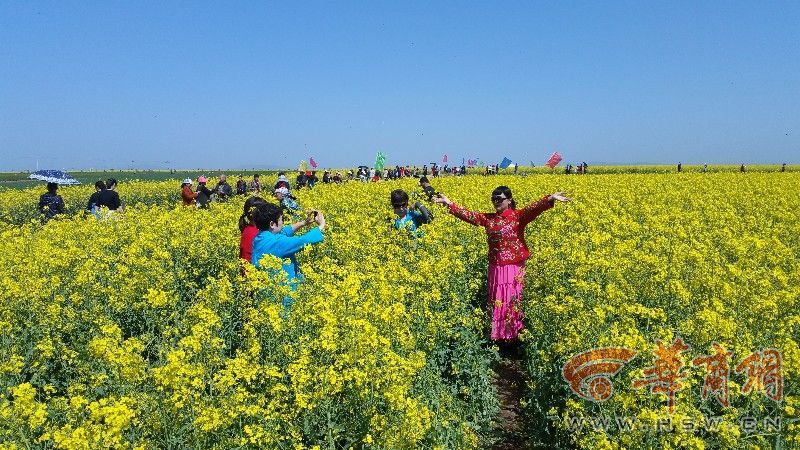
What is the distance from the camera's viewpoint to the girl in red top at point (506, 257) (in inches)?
271

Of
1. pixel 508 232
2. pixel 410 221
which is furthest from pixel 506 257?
pixel 410 221

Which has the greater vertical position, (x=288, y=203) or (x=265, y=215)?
(x=265, y=215)

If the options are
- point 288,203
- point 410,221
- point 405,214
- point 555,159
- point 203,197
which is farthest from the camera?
point 555,159

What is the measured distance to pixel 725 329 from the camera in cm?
420

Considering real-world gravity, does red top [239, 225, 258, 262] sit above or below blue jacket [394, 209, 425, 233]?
below

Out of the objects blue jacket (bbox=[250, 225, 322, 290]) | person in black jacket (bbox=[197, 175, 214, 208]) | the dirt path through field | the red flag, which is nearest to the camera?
the dirt path through field

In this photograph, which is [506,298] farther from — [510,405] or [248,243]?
[248,243]

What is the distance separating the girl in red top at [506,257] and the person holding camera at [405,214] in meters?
1.26

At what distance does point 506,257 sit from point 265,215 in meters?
3.28

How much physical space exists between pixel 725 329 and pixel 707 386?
1.92 ft

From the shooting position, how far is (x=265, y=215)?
5582 millimetres

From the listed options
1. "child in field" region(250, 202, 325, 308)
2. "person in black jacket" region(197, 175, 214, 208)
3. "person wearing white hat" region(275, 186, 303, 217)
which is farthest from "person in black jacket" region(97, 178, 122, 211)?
"child in field" region(250, 202, 325, 308)

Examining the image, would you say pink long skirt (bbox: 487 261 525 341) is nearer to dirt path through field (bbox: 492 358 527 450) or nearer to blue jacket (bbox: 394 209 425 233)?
dirt path through field (bbox: 492 358 527 450)

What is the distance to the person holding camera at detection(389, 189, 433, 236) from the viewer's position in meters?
7.98
